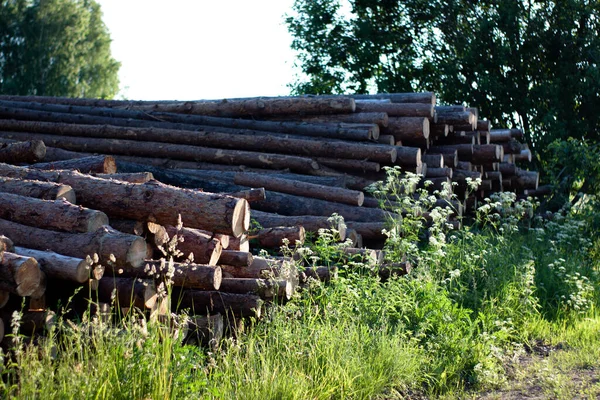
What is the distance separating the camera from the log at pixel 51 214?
5.96 metres

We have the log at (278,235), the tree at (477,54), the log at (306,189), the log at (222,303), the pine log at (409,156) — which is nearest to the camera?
the log at (222,303)

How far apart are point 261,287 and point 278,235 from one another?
167cm

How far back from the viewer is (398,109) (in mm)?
12266

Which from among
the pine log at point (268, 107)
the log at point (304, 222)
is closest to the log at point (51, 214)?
the log at point (304, 222)

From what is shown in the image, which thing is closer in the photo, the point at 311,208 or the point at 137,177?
the point at 137,177

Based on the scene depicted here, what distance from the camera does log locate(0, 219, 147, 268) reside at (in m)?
5.57

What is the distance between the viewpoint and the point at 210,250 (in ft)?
20.8

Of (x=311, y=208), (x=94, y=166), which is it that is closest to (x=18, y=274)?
(x=94, y=166)

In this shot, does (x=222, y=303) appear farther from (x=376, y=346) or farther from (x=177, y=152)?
(x=177, y=152)

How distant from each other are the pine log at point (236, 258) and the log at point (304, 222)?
6.28 ft

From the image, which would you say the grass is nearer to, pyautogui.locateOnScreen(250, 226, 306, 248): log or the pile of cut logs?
the pile of cut logs

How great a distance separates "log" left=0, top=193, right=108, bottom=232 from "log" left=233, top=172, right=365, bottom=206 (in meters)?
4.48

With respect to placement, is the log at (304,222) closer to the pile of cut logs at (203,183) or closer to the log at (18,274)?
the pile of cut logs at (203,183)

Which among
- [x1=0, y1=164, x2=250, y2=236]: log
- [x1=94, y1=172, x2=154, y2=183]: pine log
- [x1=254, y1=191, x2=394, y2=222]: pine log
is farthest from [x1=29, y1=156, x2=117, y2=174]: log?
[x1=254, y1=191, x2=394, y2=222]: pine log
